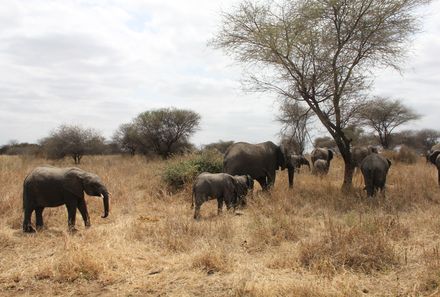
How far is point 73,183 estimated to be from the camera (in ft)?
27.4

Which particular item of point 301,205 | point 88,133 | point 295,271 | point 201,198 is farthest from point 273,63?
point 88,133

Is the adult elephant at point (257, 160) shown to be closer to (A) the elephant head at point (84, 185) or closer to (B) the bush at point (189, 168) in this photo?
(B) the bush at point (189, 168)

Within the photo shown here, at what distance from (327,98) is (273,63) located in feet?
5.90

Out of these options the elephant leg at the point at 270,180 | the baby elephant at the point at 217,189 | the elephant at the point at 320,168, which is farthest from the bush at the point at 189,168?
the elephant at the point at 320,168

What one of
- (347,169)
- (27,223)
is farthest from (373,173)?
(27,223)

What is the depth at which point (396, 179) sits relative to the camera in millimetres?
14688

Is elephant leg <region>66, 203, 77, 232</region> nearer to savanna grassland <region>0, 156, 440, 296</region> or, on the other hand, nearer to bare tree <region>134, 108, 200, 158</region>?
savanna grassland <region>0, 156, 440, 296</region>

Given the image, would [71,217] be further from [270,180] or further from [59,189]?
[270,180]

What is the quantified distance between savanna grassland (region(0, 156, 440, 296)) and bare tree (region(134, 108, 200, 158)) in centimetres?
2595

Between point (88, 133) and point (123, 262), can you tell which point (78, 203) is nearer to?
point (123, 262)

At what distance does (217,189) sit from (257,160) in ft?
10.2

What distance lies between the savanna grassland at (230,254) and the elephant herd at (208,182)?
449 mm

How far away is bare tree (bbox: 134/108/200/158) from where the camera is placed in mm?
35625

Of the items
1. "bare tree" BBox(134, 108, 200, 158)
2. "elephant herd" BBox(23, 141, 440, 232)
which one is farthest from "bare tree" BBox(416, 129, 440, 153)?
"elephant herd" BBox(23, 141, 440, 232)
